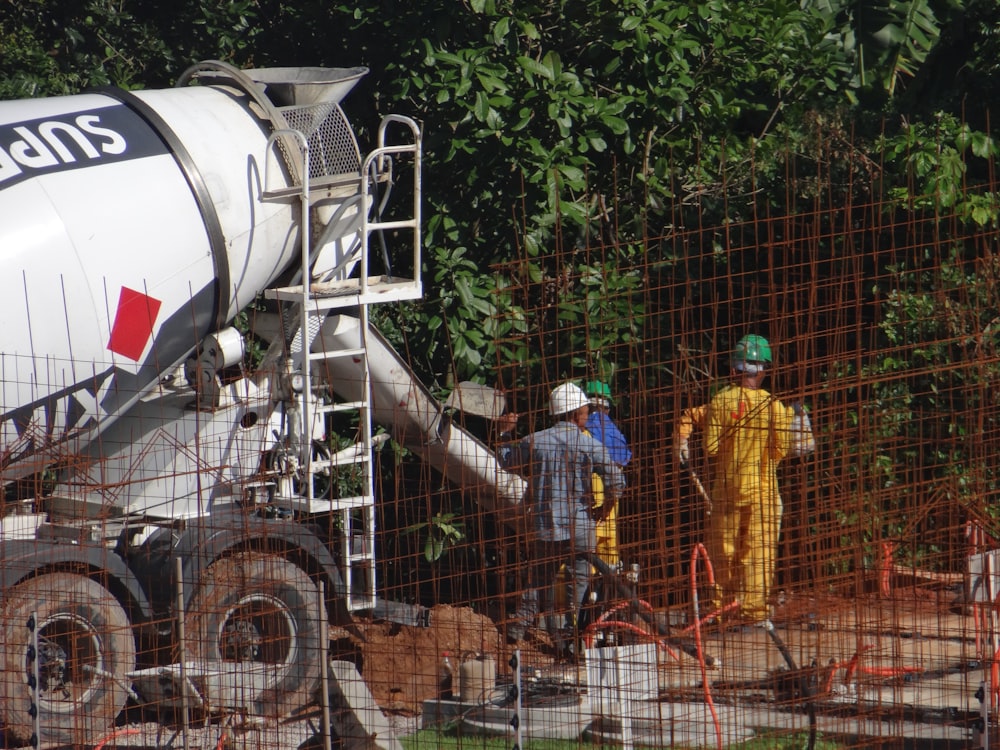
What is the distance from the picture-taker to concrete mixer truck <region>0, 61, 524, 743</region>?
6.08 metres

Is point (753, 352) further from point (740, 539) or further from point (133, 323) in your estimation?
point (133, 323)

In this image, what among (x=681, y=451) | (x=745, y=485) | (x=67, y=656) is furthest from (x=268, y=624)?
(x=745, y=485)

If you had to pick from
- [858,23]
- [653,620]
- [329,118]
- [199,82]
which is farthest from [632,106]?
[858,23]

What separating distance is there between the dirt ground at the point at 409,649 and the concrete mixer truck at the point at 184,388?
0.31 meters

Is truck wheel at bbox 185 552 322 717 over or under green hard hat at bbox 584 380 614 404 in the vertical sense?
under

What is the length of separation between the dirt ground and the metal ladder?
29 cm

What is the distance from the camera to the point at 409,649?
6.71m

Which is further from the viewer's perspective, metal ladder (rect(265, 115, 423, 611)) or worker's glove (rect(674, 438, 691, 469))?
metal ladder (rect(265, 115, 423, 611))

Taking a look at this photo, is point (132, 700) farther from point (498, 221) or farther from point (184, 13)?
point (184, 13)

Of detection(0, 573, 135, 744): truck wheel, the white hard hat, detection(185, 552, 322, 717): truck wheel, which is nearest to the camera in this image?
detection(0, 573, 135, 744): truck wheel

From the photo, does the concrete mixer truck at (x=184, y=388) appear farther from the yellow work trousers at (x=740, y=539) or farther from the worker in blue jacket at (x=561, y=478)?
the yellow work trousers at (x=740, y=539)

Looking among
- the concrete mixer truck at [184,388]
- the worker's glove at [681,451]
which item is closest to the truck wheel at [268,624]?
the concrete mixer truck at [184,388]

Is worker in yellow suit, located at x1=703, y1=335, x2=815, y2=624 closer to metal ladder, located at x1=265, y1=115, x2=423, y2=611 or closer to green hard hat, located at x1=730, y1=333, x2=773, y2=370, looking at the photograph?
green hard hat, located at x1=730, y1=333, x2=773, y2=370

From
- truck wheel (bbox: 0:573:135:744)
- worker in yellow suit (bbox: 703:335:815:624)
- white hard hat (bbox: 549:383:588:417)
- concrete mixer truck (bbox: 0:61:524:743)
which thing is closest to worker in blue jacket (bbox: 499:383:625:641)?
white hard hat (bbox: 549:383:588:417)
